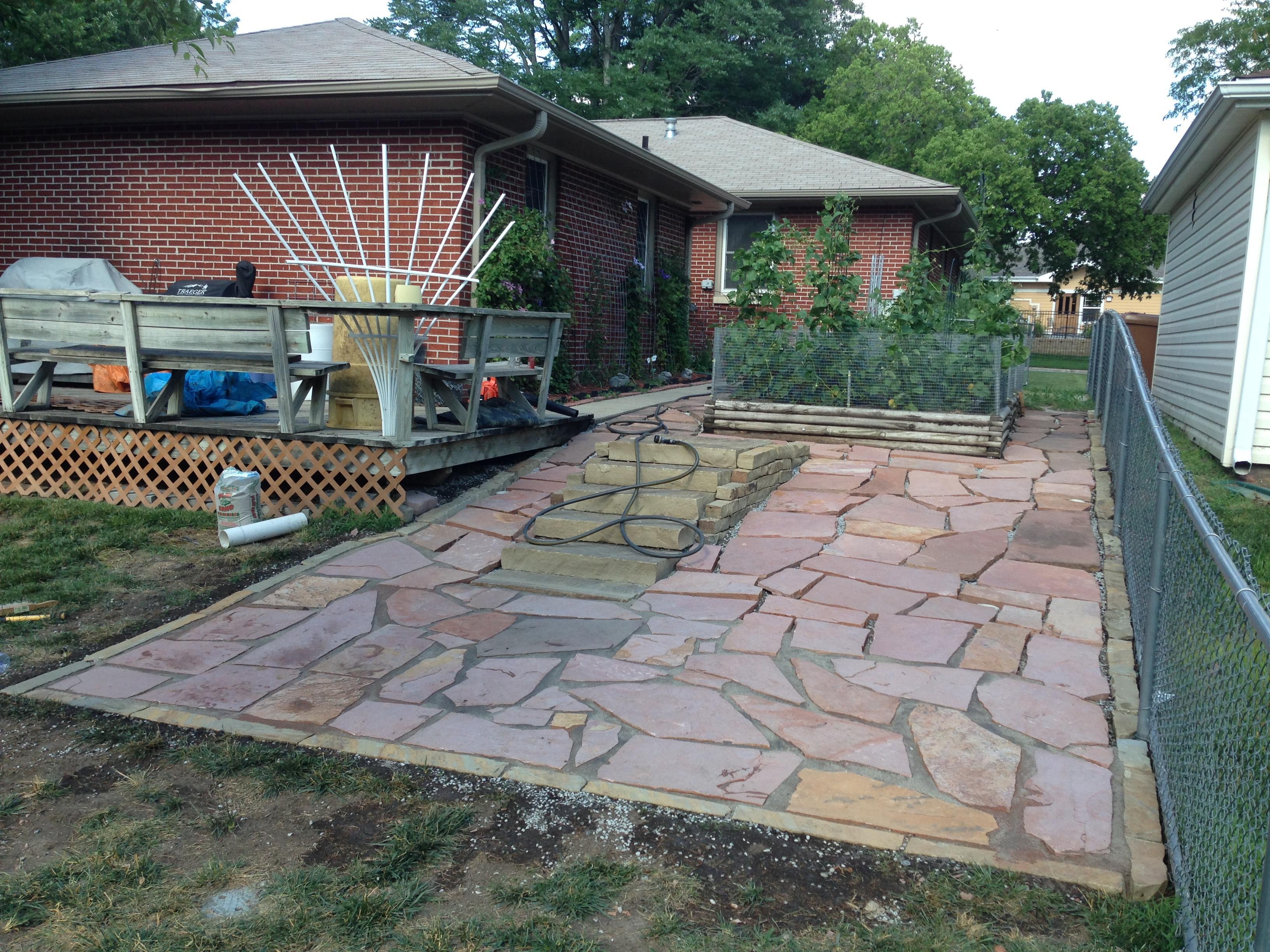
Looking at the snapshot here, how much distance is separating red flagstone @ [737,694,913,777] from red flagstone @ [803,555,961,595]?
1.56 m

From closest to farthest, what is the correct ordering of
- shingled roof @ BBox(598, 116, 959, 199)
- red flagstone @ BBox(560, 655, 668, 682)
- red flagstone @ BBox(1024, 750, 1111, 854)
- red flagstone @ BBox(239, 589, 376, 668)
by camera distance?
red flagstone @ BBox(1024, 750, 1111, 854) → red flagstone @ BBox(560, 655, 668, 682) → red flagstone @ BBox(239, 589, 376, 668) → shingled roof @ BBox(598, 116, 959, 199)

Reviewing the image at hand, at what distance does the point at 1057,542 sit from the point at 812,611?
6.31 feet

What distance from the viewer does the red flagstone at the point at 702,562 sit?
17.1ft

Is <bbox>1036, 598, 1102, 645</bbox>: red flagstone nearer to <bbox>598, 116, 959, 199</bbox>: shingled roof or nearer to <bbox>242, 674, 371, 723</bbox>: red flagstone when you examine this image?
<bbox>242, 674, 371, 723</bbox>: red flagstone

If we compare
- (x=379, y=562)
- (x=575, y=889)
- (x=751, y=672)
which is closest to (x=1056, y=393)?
(x=379, y=562)

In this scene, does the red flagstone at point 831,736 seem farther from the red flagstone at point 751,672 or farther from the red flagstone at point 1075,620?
the red flagstone at point 1075,620

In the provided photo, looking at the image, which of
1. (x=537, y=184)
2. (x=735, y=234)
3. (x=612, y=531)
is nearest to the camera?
(x=612, y=531)

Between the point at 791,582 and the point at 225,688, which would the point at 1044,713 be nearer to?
the point at 791,582

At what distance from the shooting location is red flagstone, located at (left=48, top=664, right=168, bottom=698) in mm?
3723

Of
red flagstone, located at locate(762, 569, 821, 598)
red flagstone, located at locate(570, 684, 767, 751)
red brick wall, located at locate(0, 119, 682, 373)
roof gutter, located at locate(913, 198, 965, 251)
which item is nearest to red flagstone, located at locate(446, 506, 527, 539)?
red flagstone, located at locate(762, 569, 821, 598)

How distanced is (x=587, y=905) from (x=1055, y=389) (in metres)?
14.3

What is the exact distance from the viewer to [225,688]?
3779 millimetres

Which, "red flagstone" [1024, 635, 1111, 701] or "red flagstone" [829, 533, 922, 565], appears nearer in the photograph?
"red flagstone" [1024, 635, 1111, 701]

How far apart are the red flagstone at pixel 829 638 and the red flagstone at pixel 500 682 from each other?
3.44ft
